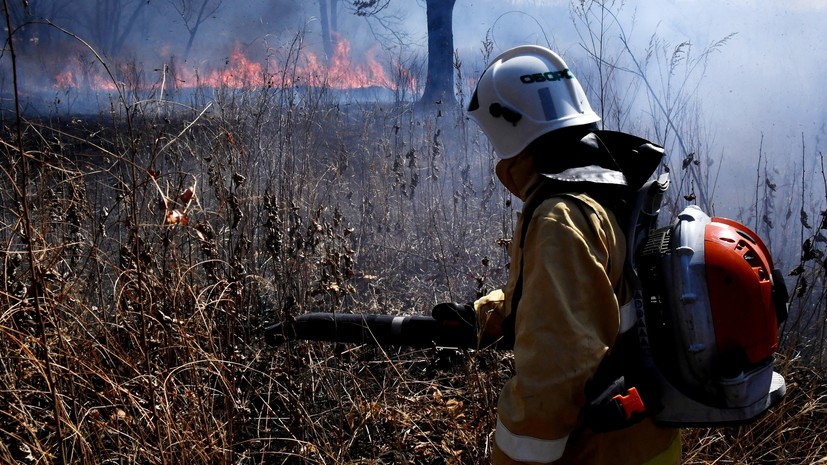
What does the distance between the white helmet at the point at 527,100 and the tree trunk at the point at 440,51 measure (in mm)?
6232

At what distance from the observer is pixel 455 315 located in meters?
2.06

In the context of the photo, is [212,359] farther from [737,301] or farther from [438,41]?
[438,41]

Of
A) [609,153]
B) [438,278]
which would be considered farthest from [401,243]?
[609,153]

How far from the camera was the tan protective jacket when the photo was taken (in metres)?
1.46

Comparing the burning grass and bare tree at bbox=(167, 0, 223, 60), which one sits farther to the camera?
bare tree at bbox=(167, 0, 223, 60)

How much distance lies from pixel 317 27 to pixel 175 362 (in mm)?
6548

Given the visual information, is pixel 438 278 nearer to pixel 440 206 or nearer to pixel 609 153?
pixel 440 206

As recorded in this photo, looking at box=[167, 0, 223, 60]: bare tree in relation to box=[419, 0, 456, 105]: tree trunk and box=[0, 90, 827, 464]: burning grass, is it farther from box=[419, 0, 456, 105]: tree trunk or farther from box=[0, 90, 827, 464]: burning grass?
box=[0, 90, 827, 464]: burning grass

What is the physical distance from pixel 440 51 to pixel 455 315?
6921 millimetres

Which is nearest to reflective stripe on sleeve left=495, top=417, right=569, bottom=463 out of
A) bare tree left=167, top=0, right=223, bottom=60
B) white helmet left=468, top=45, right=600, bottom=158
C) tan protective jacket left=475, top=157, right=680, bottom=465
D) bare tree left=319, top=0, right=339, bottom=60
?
tan protective jacket left=475, top=157, right=680, bottom=465

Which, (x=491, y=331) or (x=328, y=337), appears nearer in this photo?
(x=491, y=331)

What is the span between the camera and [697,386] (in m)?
1.61

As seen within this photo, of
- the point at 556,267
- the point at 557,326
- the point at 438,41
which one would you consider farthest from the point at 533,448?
the point at 438,41

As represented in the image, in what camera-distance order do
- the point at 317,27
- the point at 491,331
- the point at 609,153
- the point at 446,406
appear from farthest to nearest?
the point at 317,27
the point at 446,406
the point at 491,331
the point at 609,153
